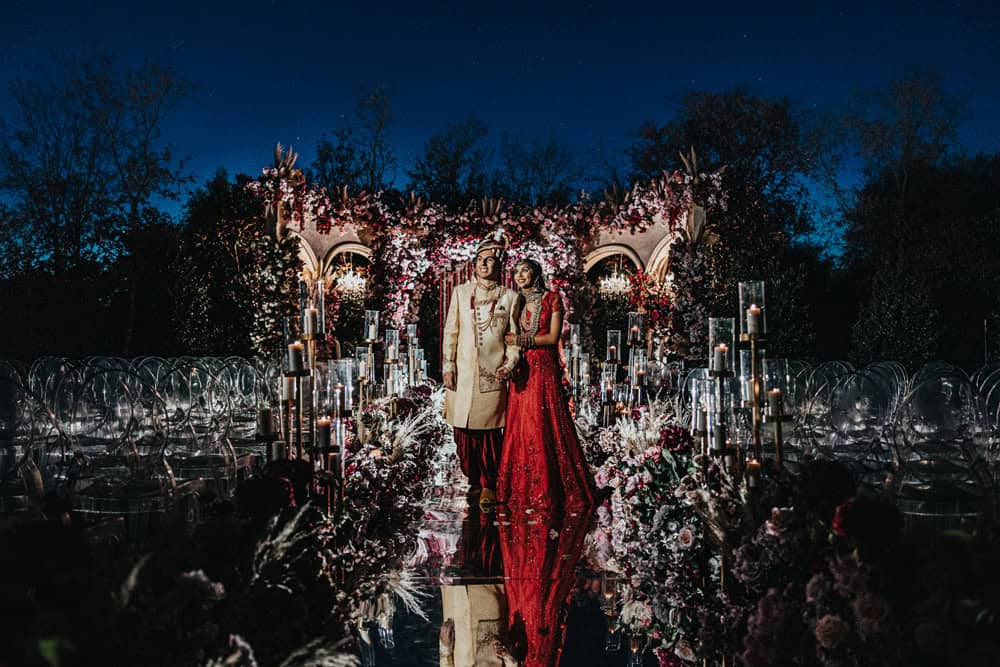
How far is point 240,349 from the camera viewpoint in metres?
14.3

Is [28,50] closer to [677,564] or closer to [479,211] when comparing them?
[479,211]

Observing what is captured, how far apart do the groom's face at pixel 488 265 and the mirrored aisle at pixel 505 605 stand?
81.8 inches

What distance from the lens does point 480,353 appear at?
7168 millimetres

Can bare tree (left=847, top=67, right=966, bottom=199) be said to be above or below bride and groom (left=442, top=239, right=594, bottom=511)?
above

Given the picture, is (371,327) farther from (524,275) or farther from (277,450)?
(277,450)

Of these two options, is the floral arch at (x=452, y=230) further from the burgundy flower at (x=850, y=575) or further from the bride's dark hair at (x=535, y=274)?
the burgundy flower at (x=850, y=575)

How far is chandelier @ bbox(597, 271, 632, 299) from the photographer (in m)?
20.0

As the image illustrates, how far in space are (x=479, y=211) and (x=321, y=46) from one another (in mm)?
13716

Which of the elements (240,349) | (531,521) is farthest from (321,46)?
(531,521)

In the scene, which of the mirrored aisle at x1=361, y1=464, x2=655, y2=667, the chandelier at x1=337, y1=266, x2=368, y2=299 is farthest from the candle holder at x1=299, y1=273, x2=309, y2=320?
the chandelier at x1=337, y1=266, x2=368, y2=299

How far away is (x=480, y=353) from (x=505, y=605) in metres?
3.33

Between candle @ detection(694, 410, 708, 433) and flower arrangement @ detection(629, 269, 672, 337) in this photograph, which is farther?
flower arrangement @ detection(629, 269, 672, 337)

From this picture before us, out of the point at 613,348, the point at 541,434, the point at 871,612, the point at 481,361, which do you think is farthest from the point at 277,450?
the point at 613,348

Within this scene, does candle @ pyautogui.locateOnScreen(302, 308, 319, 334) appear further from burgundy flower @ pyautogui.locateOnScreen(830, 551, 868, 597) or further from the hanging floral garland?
the hanging floral garland
